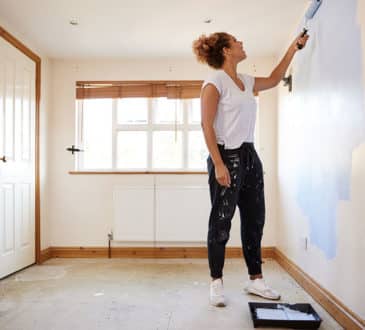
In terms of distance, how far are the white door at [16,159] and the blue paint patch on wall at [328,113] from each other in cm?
213

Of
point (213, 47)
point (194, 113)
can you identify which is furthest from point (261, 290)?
point (194, 113)

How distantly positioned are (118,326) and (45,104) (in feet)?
7.84

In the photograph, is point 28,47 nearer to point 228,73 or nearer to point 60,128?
point 60,128

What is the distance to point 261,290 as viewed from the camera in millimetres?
2262

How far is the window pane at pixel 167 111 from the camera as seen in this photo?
3.76m

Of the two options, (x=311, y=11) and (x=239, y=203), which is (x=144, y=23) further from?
(x=239, y=203)

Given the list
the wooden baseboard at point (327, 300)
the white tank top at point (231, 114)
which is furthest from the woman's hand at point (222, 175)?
the wooden baseboard at point (327, 300)

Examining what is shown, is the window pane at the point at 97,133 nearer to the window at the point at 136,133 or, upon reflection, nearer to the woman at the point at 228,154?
the window at the point at 136,133

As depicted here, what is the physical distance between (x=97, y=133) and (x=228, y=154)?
200 centimetres

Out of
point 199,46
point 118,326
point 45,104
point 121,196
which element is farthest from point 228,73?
point 45,104

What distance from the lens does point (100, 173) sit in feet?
12.0

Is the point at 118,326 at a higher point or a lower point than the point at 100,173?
lower

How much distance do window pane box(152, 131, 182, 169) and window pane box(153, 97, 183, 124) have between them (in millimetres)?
119

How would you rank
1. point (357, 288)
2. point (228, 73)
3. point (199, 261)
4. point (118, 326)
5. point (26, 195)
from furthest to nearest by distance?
point (199, 261)
point (26, 195)
point (228, 73)
point (118, 326)
point (357, 288)
